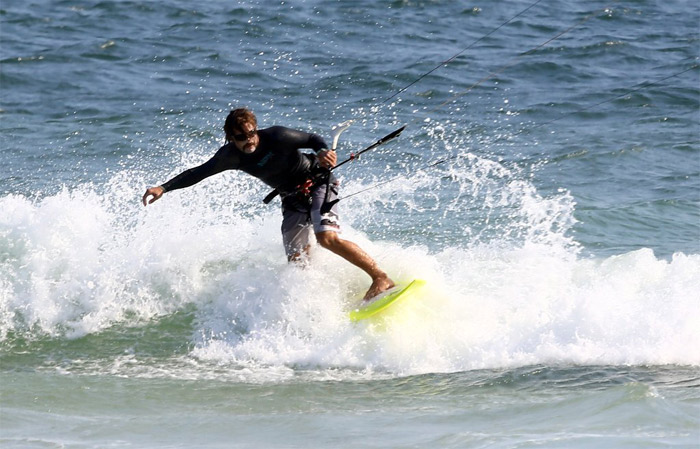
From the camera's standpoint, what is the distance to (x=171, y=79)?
14758 mm

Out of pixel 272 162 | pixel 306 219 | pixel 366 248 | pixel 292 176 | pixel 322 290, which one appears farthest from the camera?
pixel 366 248

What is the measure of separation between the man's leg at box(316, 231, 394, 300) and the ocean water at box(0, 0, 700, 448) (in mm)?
237

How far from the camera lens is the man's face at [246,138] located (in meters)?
6.44

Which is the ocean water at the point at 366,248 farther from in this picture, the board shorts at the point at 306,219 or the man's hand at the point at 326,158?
the man's hand at the point at 326,158

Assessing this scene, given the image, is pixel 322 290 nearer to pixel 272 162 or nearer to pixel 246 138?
pixel 272 162

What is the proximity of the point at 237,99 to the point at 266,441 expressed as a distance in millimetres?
9219

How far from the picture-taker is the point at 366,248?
7.88 m

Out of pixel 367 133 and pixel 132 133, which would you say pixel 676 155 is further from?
pixel 132 133

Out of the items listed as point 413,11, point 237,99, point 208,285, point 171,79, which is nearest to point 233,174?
point 208,285

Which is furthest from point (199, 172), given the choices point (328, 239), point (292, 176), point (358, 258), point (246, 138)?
point (358, 258)

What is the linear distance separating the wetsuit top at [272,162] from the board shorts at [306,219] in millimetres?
125

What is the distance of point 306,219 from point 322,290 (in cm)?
55

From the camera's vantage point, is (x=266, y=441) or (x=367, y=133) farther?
(x=367, y=133)

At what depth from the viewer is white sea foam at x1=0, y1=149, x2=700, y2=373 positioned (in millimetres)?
6582
